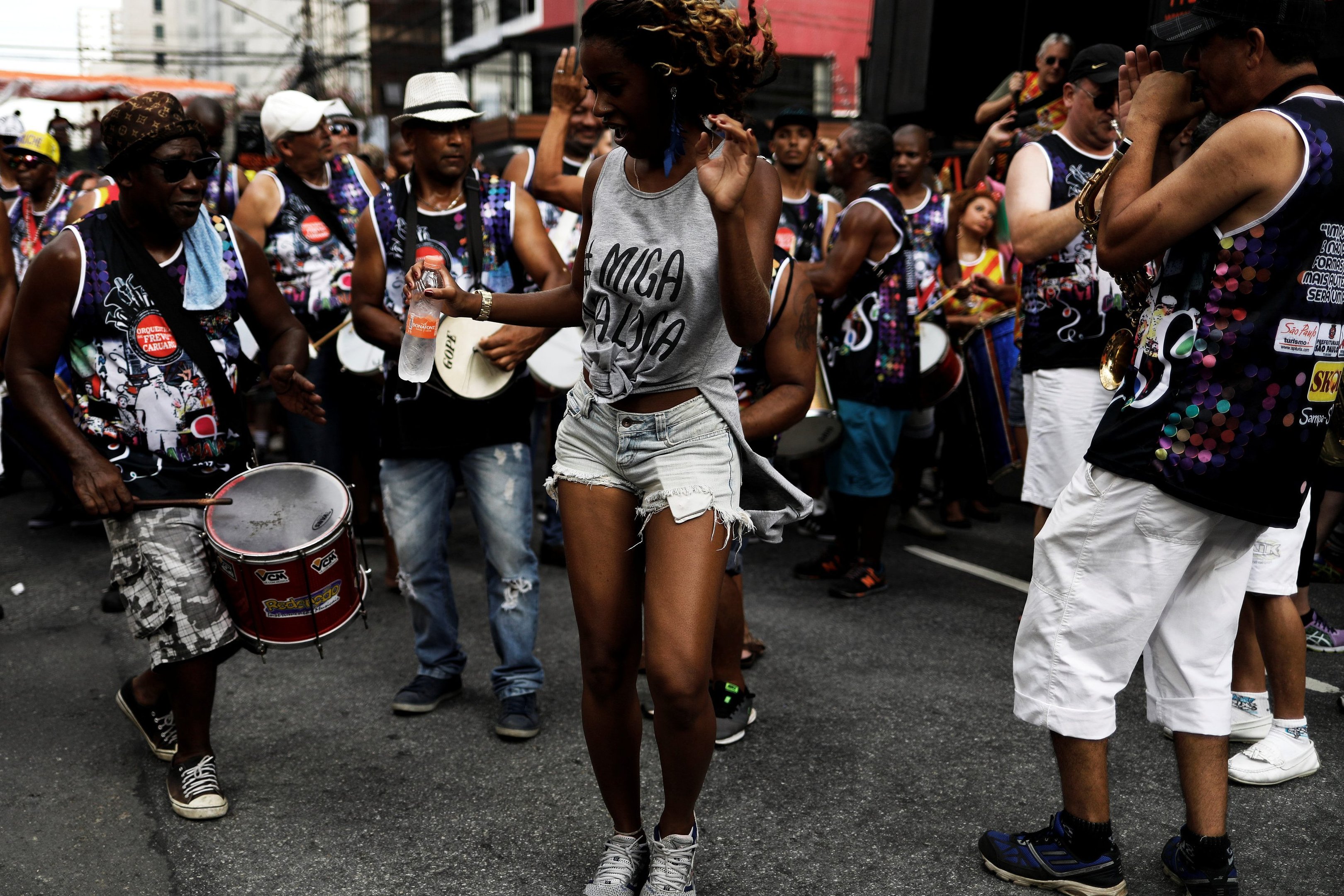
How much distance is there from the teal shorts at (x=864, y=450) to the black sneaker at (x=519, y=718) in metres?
2.26

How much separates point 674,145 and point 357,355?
3238mm

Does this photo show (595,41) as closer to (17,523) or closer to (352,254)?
(352,254)

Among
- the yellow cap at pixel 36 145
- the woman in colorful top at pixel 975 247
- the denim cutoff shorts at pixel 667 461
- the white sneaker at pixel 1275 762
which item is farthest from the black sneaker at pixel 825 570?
the yellow cap at pixel 36 145

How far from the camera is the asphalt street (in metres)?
3.10

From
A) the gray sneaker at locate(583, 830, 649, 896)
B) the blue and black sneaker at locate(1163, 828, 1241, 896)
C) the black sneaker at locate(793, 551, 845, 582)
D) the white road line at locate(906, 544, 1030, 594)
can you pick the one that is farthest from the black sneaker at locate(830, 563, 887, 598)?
the gray sneaker at locate(583, 830, 649, 896)

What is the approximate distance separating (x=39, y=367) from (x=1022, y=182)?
3266mm

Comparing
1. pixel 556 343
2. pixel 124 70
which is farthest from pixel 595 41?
pixel 124 70

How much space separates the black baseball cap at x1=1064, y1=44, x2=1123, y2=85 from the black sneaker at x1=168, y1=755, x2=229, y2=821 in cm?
365

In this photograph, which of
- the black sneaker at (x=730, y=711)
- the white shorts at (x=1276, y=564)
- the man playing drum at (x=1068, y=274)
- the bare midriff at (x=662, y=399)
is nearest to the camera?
the bare midriff at (x=662, y=399)

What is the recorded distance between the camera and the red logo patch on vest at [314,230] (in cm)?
573

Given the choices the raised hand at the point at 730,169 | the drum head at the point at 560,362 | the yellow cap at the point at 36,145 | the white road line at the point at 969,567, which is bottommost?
the white road line at the point at 969,567

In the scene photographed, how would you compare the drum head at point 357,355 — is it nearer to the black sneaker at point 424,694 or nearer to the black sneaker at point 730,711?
the black sneaker at point 424,694

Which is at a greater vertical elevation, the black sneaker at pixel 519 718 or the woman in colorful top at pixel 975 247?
the woman in colorful top at pixel 975 247

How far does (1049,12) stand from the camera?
11.3m
